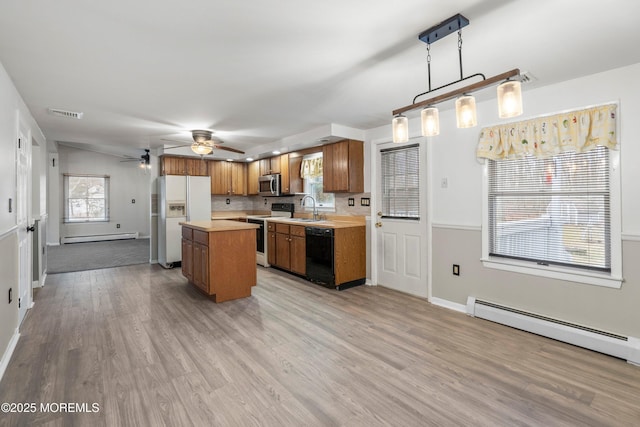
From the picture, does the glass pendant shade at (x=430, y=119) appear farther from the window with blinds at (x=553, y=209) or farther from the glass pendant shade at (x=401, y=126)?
the window with blinds at (x=553, y=209)

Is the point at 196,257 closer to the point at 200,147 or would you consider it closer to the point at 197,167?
the point at 200,147

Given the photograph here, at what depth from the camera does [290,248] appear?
16.5ft

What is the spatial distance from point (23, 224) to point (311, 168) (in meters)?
3.72

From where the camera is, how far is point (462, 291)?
139 inches

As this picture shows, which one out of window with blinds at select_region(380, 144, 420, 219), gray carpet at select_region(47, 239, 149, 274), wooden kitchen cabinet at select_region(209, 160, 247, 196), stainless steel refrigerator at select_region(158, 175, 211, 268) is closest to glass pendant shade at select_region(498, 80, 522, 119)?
window with blinds at select_region(380, 144, 420, 219)

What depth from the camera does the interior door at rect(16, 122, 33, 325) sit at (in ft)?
10.4

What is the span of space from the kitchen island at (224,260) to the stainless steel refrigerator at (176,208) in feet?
5.98

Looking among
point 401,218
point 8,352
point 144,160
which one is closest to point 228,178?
point 144,160

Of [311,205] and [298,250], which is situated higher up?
[311,205]

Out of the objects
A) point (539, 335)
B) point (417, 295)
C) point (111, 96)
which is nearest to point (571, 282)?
point (539, 335)

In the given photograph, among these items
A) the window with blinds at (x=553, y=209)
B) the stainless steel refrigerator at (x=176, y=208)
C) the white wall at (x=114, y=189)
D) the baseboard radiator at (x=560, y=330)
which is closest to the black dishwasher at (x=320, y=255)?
the baseboard radiator at (x=560, y=330)

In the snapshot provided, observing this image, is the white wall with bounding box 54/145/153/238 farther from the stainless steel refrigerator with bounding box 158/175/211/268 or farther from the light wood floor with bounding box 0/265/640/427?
the light wood floor with bounding box 0/265/640/427

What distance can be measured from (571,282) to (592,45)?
1.90 metres

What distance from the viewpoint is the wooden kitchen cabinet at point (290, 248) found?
4797mm
